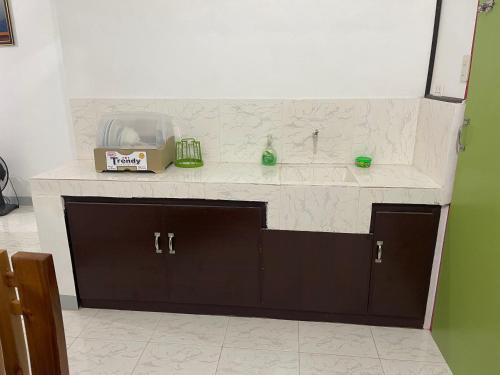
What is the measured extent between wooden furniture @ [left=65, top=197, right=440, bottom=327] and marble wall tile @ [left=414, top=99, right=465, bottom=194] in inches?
9.3

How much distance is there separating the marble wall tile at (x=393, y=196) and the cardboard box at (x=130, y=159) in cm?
116

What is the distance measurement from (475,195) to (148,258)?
174cm

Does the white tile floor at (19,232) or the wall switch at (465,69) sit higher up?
the wall switch at (465,69)

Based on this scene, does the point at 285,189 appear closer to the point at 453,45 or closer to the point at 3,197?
the point at 453,45

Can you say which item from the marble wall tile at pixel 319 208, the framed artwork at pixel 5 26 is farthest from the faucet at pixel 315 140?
the framed artwork at pixel 5 26

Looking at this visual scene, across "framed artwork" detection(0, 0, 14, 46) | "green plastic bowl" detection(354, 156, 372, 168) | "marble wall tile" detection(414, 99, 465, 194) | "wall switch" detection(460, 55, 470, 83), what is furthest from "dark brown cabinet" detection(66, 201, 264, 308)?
"framed artwork" detection(0, 0, 14, 46)

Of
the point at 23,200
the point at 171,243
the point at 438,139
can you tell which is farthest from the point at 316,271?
the point at 23,200

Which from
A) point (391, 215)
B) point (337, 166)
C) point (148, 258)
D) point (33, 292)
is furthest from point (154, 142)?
point (33, 292)

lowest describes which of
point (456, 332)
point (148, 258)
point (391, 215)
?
point (456, 332)

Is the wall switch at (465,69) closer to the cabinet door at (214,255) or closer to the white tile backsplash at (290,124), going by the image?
the white tile backsplash at (290,124)

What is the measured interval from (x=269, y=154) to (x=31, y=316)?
1.76 meters

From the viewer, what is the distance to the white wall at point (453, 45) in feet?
5.91

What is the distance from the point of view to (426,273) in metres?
2.02

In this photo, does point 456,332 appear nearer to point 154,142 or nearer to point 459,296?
point 459,296
